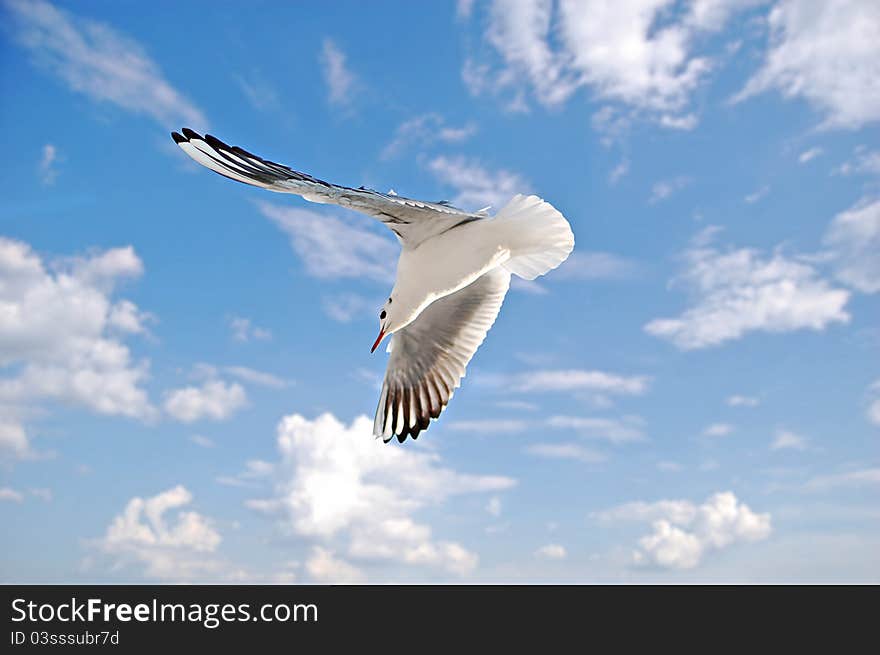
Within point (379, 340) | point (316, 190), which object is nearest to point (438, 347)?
point (379, 340)

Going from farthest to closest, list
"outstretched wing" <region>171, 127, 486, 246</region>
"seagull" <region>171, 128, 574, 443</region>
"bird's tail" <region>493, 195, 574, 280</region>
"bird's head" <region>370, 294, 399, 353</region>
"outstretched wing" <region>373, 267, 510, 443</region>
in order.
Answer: "outstretched wing" <region>373, 267, 510, 443</region>, "bird's head" <region>370, 294, 399, 353</region>, "bird's tail" <region>493, 195, 574, 280</region>, "seagull" <region>171, 128, 574, 443</region>, "outstretched wing" <region>171, 127, 486, 246</region>

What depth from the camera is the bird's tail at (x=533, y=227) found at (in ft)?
18.5

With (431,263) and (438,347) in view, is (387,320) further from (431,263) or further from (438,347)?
(438,347)

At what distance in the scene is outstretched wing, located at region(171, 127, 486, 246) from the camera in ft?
16.4

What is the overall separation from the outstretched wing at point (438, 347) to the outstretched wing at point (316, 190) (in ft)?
4.04

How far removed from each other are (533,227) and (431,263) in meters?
0.72

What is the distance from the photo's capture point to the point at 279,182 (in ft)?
16.3

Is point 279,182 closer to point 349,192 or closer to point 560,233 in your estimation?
point 349,192

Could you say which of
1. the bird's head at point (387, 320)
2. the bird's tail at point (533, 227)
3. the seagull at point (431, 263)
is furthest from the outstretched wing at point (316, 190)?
the bird's head at point (387, 320)

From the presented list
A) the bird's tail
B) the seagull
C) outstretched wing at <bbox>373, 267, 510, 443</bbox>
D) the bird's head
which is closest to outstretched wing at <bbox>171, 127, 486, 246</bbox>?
the seagull

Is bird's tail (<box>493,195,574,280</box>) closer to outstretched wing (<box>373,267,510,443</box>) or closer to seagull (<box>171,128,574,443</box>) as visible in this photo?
seagull (<box>171,128,574,443</box>)

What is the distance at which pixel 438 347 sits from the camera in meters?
7.04

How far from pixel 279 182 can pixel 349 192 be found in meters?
0.42
